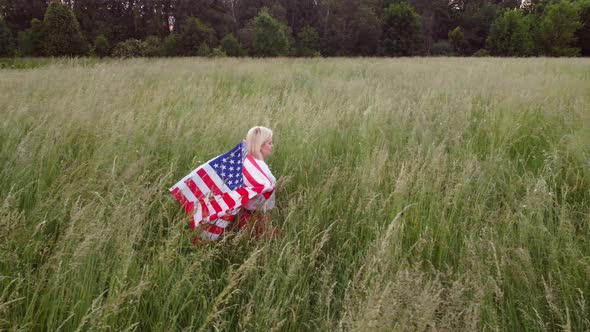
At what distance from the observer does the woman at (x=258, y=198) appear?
2170 millimetres

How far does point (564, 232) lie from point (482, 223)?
1.21 ft

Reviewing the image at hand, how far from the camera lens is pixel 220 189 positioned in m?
2.24

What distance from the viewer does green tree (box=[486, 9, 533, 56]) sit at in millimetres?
29578

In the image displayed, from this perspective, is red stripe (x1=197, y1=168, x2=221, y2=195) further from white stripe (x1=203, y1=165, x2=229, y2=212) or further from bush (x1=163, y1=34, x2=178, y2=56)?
bush (x1=163, y1=34, x2=178, y2=56)

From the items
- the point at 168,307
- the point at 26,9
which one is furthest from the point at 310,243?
the point at 26,9

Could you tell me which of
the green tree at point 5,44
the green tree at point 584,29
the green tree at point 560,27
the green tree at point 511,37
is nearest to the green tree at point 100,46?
the green tree at point 5,44

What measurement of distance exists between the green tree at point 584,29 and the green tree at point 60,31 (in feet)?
120

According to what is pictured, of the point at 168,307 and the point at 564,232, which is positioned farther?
the point at 564,232

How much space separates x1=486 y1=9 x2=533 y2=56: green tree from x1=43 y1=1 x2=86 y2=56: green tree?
28.7 meters

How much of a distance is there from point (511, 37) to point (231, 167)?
33.7 m

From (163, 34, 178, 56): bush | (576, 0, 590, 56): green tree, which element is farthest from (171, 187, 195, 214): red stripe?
(576, 0, 590, 56): green tree

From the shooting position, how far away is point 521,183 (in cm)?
258

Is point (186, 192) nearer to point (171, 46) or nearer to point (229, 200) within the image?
point (229, 200)

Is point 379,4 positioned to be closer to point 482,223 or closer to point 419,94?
point 419,94
